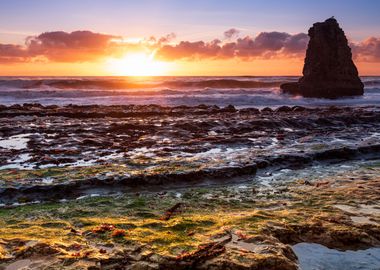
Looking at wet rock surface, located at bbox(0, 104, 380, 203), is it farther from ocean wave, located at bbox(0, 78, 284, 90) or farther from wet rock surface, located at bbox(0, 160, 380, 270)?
ocean wave, located at bbox(0, 78, 284, 90)

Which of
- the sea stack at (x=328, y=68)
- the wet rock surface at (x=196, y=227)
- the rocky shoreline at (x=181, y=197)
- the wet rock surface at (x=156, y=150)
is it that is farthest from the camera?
the sea stack at (x=328, y=68)

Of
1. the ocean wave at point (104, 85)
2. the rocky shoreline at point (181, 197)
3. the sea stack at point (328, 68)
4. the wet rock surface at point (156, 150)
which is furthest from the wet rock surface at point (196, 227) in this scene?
the ocean wave at point (104, 85)

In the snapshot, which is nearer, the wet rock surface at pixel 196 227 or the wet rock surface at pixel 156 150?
the wet rock surface at pixel 196 227

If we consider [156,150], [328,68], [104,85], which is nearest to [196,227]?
[156,150]

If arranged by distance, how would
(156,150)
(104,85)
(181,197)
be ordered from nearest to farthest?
1. (181,197)
2. (156,150)
3. (104,85)

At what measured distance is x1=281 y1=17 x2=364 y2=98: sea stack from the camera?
48875mm

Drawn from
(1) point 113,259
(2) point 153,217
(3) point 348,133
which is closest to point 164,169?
(2) point 153,217

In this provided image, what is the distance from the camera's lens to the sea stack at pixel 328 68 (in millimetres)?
48875

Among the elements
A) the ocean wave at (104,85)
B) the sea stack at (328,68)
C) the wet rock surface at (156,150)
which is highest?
the sea stack at (328,68)

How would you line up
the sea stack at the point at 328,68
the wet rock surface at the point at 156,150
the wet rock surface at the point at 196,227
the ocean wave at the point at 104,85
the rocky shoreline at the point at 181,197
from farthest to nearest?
the ocean wave at the point at 104,85 < the sea stack at the point at 328,68 < the wet rock surface at the point at 156,150 < the rocky shoreline at the point at 181,197 < the wet rock surface at the point at 196,227

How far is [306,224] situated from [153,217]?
248 centimetres

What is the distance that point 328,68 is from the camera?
162ft

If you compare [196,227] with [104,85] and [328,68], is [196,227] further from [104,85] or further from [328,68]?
[104,85]

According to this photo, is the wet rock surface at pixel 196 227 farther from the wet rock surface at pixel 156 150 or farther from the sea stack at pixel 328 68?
the sea stack at pixel 328 68
